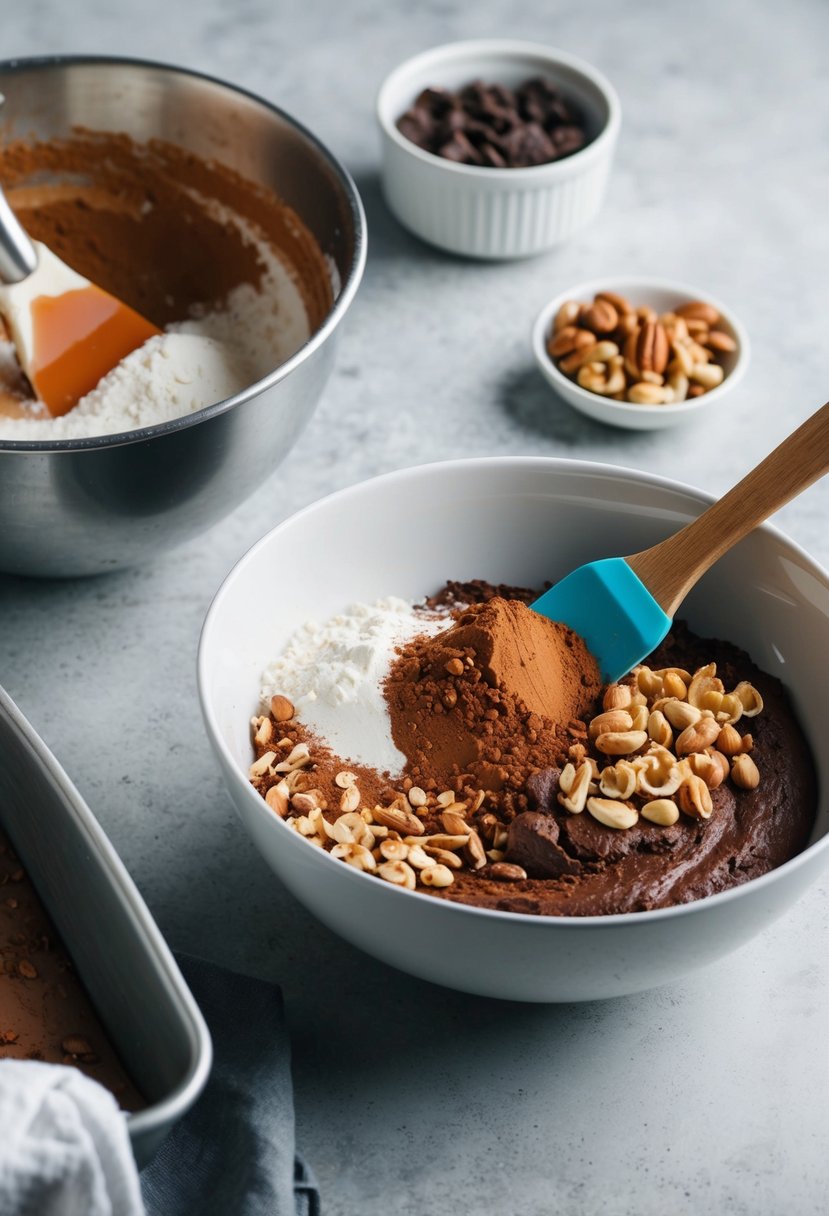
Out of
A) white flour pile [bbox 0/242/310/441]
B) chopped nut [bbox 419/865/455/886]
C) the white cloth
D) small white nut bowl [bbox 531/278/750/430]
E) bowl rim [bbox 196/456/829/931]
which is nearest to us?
the white cloth

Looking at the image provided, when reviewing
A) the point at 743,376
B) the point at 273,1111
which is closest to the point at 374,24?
the point at 743,376

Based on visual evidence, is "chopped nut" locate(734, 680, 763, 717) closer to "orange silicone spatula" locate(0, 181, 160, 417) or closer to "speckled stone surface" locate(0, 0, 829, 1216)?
"speckled stone surface" locate(0, 0, 829, 1216)

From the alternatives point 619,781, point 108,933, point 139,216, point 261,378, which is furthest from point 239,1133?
point 139,216

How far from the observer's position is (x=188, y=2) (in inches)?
85.8

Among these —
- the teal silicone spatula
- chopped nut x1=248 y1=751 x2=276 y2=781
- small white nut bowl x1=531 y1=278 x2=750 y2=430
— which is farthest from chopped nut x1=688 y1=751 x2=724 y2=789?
small white nut bowl x1=531 y1=278 x2=750 y2=430

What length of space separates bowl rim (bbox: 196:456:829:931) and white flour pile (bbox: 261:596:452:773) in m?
0.10

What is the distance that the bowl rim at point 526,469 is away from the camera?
83cm

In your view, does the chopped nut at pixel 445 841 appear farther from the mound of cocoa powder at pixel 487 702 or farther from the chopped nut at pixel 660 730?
the chopped nut at pixel 660 730

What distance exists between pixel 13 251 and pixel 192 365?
0.71 feet

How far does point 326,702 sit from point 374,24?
1517 millimetres

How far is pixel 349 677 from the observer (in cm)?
108

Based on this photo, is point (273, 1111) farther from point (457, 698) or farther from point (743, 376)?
point (743, 376)

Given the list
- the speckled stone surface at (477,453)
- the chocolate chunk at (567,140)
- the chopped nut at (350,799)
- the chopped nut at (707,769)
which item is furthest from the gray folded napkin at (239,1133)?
the chocolate chunk at (567,140)

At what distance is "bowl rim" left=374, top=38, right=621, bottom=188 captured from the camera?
1.66 m
